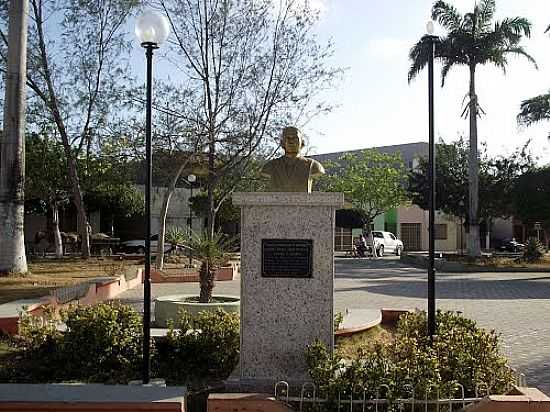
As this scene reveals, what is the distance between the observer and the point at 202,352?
692 cm

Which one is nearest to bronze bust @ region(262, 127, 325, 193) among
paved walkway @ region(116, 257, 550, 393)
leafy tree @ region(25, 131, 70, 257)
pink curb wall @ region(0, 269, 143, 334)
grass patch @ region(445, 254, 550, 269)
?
paved walkway @ region(116, 257, 550, 393)

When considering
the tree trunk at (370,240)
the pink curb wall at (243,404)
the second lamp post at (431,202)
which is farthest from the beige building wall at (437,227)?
the pink curb wall at (243,404)

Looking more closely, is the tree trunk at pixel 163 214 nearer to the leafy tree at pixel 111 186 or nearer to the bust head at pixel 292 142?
the leafy tree at pixel 111 186

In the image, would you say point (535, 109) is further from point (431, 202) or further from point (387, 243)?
point (431, 202)

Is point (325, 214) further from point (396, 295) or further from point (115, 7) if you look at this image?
point (115, 7)

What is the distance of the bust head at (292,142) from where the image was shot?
6.81 m

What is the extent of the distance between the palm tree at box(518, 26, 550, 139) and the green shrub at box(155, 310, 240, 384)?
26220 mm

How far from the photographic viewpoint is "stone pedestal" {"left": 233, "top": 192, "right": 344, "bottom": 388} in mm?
6273

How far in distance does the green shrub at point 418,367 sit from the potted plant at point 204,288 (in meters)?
3.50

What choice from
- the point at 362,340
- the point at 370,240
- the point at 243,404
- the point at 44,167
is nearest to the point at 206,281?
the point at 362,340

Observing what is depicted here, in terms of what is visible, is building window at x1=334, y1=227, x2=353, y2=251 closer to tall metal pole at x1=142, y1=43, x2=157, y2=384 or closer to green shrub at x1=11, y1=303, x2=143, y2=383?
green shrub at x1=11, y1=303, x2=143, y2=383

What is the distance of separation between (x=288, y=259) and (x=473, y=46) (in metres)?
23.2

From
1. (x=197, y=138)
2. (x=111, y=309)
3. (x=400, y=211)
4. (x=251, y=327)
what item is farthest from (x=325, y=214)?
(x=400, y=211)

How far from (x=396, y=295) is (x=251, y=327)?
10.4m
